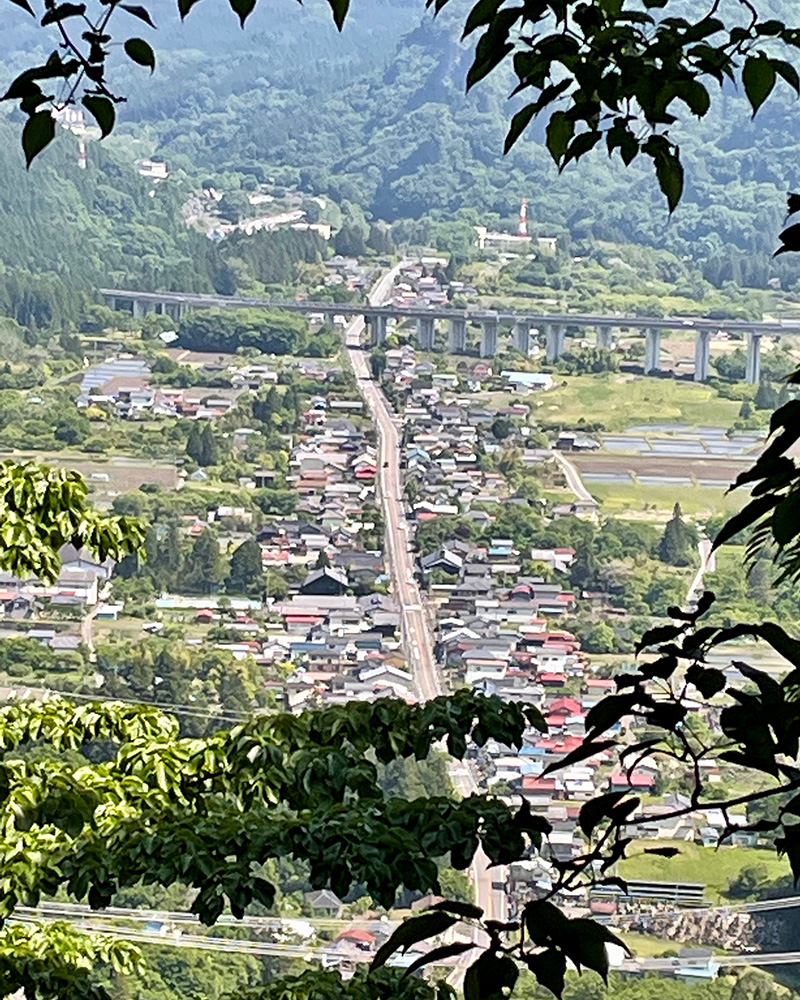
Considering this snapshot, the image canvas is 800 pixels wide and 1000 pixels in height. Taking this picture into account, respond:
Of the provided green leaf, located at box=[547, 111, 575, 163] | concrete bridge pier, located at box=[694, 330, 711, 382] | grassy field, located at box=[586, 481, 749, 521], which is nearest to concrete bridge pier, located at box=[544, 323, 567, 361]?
concrete bridge pier, located at box=[694, 330, 711, 382]

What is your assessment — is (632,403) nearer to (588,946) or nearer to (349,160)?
(349,160)

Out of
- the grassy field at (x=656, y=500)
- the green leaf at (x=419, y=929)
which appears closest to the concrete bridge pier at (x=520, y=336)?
the grassy field at (x=656, y=500)

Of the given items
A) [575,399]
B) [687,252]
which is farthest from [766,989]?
[687,252]

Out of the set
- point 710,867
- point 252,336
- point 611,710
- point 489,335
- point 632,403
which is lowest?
point 710,867

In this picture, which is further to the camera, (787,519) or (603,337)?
(603,337)

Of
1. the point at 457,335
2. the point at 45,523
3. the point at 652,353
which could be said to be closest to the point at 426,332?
the point at 457,335

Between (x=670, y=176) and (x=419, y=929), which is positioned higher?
(x=670, y=176)
